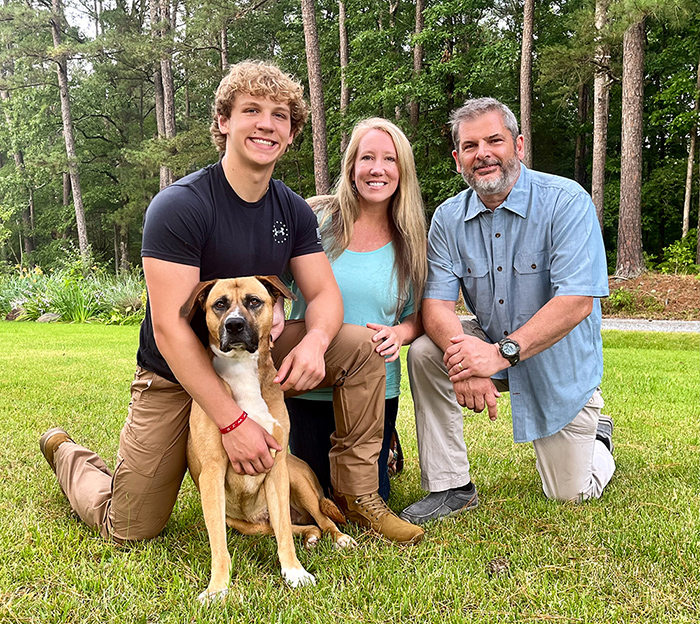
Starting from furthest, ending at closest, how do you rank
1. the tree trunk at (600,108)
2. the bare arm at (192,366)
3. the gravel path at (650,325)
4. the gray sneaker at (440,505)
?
the tree trunk at (600,108)
the gravel path at (650,325)
the gray sneaker at (440,505)
the bare arm at (192,366)

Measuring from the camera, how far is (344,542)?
9.23 ft

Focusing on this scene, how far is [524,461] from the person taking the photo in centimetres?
430

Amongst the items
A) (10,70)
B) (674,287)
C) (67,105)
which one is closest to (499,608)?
(674,287)

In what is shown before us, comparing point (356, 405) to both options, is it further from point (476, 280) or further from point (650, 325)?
point (650, 325)

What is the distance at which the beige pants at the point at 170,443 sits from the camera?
9.28 feet

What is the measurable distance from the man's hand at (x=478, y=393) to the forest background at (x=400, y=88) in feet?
44.8

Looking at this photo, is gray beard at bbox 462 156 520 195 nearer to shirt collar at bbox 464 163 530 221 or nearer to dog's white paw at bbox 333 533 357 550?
shirt collar at bbox 464 163 530 221

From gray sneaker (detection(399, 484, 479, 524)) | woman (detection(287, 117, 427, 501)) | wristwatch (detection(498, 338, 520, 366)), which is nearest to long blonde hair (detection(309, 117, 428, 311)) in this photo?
woman (detection(287, 117, 427, 501))

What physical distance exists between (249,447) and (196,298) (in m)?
0.67

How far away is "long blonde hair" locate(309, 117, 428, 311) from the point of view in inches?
144

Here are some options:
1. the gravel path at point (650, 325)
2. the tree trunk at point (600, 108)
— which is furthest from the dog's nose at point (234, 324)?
the tree trunk at point (600, 108)

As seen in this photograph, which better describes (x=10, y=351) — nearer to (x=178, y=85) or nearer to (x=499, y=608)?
(x=499, y=608)

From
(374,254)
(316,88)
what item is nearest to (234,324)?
(374,254)

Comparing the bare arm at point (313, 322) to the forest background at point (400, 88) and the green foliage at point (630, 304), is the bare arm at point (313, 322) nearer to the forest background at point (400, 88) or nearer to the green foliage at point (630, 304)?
the green foliage at point (630, 304)
